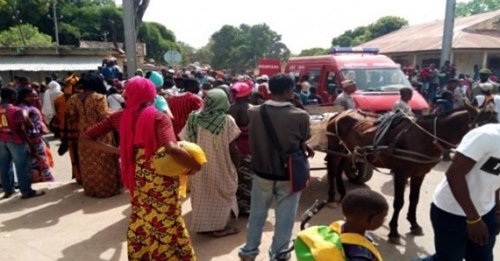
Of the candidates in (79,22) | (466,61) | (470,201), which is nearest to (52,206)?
(470,201)

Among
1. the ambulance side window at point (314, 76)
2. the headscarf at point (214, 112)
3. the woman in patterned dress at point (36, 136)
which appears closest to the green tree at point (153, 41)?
the ambulance side window at point (314, 76)

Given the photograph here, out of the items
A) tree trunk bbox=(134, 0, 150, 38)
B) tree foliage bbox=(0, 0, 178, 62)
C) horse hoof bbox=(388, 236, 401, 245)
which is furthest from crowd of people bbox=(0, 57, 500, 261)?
tree foliage bbox=(0, 0, 178, 62)

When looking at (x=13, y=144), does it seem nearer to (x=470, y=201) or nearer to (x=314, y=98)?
(x=470, y=201)

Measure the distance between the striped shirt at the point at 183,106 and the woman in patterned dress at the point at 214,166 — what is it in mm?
814

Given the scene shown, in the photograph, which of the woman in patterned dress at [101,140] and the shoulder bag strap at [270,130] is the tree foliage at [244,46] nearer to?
the woman in patterned dress at [101,140]

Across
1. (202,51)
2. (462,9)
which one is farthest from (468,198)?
(462,9)

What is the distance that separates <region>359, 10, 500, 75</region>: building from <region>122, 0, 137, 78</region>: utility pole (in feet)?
60.4

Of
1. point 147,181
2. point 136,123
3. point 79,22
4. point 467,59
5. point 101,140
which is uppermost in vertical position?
point 79,22

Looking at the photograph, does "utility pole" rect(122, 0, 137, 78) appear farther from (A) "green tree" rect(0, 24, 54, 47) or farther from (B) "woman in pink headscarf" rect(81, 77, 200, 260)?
(A) "green tree" rect(0, 24, 54, 47)

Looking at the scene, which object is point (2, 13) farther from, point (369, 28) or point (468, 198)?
point (468, 198)

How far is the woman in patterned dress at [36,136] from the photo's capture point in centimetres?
571

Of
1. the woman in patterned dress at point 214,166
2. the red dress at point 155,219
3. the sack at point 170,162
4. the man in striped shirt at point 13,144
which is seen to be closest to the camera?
the sack at point 170,162

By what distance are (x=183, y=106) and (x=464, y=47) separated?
21.2 m

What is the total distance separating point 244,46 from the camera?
5762cm
